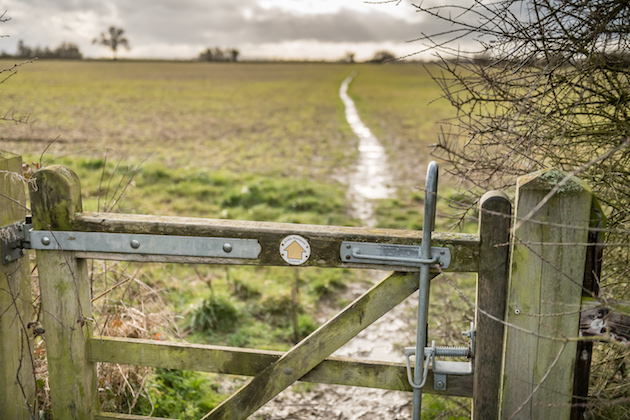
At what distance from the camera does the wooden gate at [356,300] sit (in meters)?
2.32

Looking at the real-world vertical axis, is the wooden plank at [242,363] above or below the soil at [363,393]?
above

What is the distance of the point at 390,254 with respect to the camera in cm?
243

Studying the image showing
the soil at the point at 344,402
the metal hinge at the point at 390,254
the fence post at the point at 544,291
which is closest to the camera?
the fence post at the point at 544,291

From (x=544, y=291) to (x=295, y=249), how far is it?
1.15 meters

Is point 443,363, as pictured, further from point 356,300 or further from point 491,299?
point 356,300

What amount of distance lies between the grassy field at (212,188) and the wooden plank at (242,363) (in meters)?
0.89

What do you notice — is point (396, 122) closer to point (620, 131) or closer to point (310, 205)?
point (310, 205)

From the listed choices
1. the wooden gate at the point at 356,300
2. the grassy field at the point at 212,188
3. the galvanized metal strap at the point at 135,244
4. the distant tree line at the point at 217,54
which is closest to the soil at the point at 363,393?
the grassy field at the point at 212,188

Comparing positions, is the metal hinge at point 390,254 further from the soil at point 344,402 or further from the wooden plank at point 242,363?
the soil at point 344,402

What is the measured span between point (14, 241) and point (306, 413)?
2.72 m

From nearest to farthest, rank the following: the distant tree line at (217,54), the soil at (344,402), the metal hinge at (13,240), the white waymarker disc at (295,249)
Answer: the white waymarker disc at (295,249)
the metal hinge at (13,240)
the soil at (344,402)
the distant tree line at (217,54)

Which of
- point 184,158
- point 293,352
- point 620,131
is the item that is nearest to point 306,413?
point 293,352

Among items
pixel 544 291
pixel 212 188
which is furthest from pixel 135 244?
pixel 212 188

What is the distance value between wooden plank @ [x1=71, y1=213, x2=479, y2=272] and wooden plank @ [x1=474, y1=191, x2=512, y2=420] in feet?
0.22
